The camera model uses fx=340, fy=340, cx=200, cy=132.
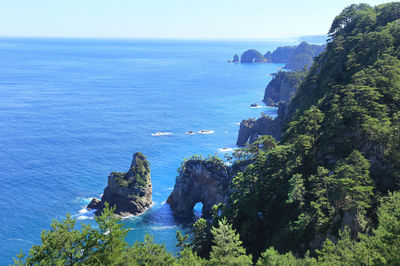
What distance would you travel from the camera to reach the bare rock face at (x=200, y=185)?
8219 centimetres

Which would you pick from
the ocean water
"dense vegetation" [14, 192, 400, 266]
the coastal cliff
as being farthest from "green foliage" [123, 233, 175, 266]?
the coastal cliff

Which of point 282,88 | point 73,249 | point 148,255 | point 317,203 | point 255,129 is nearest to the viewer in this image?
point 73,249

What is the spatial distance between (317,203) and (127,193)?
5128cm

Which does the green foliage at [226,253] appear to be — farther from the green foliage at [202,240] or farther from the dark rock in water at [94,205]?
the dark rock in water at [94,205]

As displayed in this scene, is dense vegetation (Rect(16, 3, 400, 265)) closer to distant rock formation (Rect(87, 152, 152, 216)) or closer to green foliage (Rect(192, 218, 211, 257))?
green foliage (Rect(192, 218, 211, 257))

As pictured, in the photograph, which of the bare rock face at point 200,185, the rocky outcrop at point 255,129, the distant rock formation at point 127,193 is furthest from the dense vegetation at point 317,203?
the rocky outcrop at point 255,129

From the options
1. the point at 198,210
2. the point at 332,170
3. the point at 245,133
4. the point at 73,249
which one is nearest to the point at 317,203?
the point at 332,170

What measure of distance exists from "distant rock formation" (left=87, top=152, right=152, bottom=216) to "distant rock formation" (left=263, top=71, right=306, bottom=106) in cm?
10749

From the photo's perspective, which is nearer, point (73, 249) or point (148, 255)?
point (73, 249)

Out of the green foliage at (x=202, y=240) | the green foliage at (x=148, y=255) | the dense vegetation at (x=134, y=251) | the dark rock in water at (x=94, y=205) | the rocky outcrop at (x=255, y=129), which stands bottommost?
the dark rock in water at (x=94, y=205)

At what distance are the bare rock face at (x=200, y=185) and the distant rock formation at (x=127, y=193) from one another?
7877 millimetres

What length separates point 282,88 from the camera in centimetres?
17962

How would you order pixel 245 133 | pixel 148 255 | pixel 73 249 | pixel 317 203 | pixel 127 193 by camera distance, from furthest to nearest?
1. pixel 245 133
2. pixel 127 193
3. pixel 317 203
4. pixel 148 255
5. pixel 73 249

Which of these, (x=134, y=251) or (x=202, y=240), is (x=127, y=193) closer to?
(x=202, y=240)
